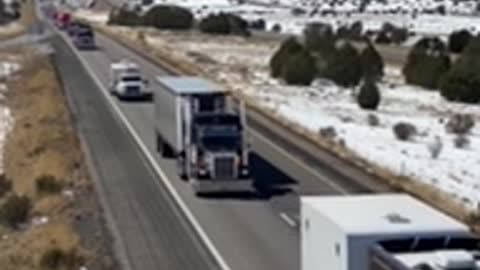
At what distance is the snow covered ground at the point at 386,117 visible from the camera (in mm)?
39281

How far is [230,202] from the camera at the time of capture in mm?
33562

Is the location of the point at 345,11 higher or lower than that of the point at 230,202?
lower

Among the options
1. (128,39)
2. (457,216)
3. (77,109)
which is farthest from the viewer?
(128,39)

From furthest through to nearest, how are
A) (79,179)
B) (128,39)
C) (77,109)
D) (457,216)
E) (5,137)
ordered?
(128,39), (77,109), (5,137), (79,179), (457,216)

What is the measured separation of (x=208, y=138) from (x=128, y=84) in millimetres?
26616

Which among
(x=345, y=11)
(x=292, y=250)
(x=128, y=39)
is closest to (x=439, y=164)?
(x=292, y=250)

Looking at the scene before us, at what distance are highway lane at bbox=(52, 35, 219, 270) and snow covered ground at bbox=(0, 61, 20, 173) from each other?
3.37m

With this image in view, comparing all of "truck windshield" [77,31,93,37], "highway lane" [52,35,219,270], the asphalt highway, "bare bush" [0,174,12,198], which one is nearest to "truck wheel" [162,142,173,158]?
the asphalt highway

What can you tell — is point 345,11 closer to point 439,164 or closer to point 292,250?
point 439,164

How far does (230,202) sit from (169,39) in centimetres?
8845

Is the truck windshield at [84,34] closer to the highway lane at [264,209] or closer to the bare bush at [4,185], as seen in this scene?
the highway lane at [264,209]

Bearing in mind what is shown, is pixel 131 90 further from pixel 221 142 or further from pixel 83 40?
pixel 83 40

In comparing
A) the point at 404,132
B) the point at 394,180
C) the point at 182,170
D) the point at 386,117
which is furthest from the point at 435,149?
the point at 386,117

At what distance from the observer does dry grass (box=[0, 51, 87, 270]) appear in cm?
2795
